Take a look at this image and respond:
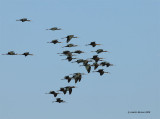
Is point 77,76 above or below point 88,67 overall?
below

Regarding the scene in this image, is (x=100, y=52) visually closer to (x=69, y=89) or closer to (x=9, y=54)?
(x=69, y=89)

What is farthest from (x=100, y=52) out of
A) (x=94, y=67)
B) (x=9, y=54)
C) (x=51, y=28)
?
(x=9, y=54)

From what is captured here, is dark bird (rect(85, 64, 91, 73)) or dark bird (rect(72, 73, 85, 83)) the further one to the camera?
dark bird (rect(85, 64, 91, 73))

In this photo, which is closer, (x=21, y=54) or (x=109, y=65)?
(x=21, y=54)

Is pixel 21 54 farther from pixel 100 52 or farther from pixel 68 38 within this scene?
pixel 100 52

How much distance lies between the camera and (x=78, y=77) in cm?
14275

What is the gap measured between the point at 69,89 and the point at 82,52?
10.7m

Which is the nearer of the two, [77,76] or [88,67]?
[77,76]

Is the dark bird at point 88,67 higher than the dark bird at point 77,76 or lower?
higher

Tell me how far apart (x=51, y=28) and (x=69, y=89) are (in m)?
16.5

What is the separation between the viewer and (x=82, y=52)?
14900 cm

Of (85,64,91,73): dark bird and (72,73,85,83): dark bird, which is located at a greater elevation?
(85,64,91,73): dark bird

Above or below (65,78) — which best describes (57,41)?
above

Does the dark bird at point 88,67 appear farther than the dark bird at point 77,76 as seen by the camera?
Yes
